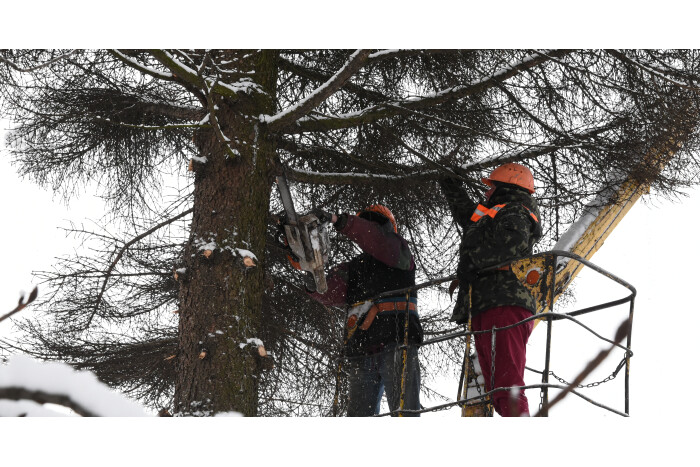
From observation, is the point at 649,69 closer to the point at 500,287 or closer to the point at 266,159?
the point at 500,287

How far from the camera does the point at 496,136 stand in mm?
3867

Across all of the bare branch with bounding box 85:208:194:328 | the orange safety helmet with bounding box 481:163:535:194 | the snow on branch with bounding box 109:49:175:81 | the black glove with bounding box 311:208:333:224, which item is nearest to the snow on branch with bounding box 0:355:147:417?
the snow on branch with bounding box 109:49:175:81

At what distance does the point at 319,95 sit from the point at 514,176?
114 cm

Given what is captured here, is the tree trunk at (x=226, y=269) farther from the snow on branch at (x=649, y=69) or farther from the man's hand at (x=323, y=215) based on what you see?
the snow on branch at (x=649, y=69)

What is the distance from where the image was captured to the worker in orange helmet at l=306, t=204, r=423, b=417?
3889 mm

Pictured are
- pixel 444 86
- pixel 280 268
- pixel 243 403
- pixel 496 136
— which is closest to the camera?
pixel 243 403

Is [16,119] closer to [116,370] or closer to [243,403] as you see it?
[116,370]

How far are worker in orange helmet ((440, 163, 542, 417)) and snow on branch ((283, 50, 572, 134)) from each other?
0.59 meters

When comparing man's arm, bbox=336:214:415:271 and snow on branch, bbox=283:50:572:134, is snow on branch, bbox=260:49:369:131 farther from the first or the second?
man's arm, bbox=336:214:415:271

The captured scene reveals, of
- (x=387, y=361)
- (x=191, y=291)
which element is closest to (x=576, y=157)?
(x=387, y=361)

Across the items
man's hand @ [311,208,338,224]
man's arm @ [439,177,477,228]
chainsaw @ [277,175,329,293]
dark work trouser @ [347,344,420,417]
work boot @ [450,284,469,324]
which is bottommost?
dark work trouser @ [347,344,420,417]

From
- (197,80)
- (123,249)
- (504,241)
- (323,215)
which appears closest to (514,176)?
(504,241)

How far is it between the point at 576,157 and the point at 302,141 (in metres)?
1.68

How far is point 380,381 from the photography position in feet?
13.2
